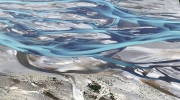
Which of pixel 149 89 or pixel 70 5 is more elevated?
pixel 70 5

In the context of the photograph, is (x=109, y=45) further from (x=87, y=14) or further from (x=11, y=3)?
(x=11, y=3)

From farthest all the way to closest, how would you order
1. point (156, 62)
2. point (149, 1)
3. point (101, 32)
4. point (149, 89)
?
point (149, 1) → point (101, 32) → point (156, 62) → point (149, 89)

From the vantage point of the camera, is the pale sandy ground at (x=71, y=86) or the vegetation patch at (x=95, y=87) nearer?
the pale sandy ground at (x=71, y=86)

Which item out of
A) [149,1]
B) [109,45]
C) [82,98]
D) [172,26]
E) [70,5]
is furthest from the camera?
[149,1]

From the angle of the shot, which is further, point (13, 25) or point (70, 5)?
point (70, 5)

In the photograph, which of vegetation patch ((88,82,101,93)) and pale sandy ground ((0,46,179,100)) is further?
vegetation patch ((88,82,101,93))

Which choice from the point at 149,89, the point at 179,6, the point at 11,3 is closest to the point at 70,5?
the point at 11,3

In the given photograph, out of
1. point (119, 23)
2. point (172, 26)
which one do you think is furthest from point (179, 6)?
point (119, 23)
